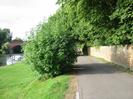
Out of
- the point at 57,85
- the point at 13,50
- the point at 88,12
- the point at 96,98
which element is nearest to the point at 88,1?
the point at 88,12

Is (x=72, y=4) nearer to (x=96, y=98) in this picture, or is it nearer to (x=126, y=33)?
(x=126, y=33)

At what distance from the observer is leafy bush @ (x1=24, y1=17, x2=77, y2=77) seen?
77.1 feet

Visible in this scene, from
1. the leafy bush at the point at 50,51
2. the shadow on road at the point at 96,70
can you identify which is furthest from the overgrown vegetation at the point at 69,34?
the shadow on road at the point at 96,70

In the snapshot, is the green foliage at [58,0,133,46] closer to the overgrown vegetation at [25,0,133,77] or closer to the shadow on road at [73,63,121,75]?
the overgrown vegetation at [25,0,133,77]

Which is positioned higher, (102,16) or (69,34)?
(102,16)

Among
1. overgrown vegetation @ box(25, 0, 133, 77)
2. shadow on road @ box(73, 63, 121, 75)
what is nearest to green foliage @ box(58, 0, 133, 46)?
overgrown vegetation @ box(25, 0, 133, 77)

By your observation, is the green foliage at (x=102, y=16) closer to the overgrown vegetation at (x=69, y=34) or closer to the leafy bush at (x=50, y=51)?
the overgrown vegetation at (x=69, y=34)

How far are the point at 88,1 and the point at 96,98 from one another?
1495 centimetres

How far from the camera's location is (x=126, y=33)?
24.3 metres

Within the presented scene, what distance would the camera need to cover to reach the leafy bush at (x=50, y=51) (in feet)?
77.1

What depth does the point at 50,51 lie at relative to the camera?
23594mm

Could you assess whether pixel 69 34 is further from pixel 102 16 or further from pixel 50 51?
pixel 102 16

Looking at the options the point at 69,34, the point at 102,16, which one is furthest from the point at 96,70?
the point at 102,16

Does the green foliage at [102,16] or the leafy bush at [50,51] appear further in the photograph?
the green foliage at [102,16]
